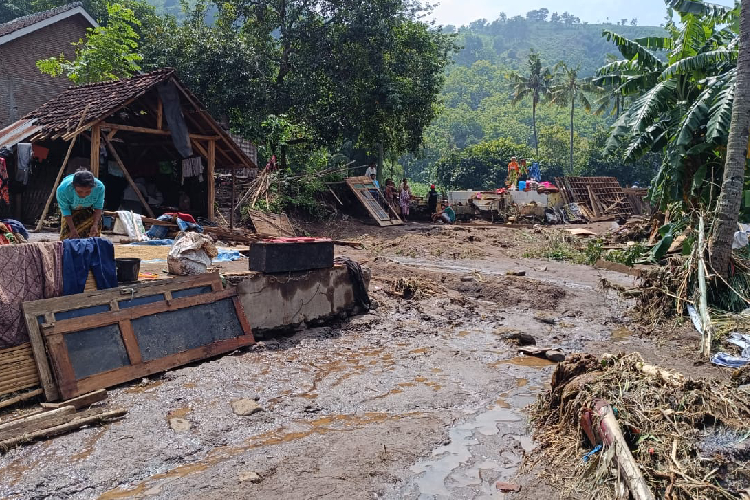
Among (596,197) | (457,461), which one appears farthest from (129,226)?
(596,197)

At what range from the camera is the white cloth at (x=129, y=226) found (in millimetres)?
12109

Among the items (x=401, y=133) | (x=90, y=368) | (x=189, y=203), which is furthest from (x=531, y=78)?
(x=90, y=368)

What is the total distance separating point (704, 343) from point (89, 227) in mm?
Result: 8177

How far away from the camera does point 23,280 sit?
6.05 m

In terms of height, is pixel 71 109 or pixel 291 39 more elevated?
pixel 291 39

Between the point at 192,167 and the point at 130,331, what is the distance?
9969 mm

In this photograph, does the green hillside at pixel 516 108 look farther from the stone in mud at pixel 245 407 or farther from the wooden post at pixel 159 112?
the stone in mud at pixel 245 407

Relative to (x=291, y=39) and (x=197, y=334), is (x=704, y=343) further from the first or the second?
(x=291, y=39)

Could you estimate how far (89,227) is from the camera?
7.50 metres

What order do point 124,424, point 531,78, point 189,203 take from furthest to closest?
point 531,78
point 189,203
point 124,424

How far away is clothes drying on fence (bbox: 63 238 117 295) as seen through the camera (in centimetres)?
639

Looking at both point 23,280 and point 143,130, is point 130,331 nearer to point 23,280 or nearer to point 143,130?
point 23,280

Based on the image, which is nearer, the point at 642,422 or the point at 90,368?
the point at 642,422

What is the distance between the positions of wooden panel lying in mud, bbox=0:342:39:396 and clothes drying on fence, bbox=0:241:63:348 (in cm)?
9
